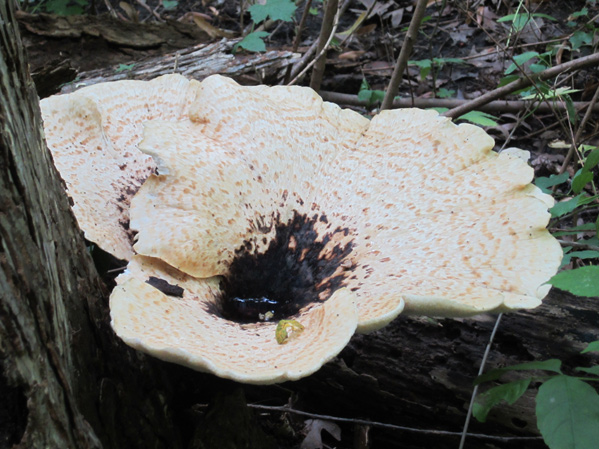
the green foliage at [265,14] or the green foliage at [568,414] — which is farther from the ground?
the green foliage at [265,14]

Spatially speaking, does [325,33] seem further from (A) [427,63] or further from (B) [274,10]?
(A) [427,63]

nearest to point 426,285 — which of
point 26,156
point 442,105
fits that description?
point 26,156

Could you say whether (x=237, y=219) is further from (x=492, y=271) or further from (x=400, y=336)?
(x=492, y=271)

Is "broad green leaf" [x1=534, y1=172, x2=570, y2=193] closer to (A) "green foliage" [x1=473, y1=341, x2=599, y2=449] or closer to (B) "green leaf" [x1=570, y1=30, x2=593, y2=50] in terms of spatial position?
(A) "green foliage" [x1=473, y1=341, x2=599, y2=449]

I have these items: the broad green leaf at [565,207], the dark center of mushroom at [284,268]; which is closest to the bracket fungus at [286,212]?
the dark center of mushroom at [284,268]

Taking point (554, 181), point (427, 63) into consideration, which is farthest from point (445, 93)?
point (554, 181)

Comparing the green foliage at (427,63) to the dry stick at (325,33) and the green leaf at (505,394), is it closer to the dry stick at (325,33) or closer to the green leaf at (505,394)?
the dry stick at (325,33)
